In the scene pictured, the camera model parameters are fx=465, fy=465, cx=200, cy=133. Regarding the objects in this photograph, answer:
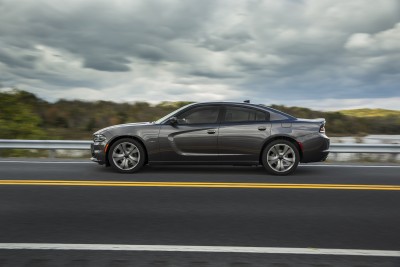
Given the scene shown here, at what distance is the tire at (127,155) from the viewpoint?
9.38 metres

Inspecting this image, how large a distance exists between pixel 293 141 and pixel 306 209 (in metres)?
3.46

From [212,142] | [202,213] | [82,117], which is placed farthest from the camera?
[82,117]

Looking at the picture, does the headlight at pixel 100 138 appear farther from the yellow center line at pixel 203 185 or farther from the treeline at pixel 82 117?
the treeline at pixel 82 117

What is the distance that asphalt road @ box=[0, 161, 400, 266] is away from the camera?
4.66m

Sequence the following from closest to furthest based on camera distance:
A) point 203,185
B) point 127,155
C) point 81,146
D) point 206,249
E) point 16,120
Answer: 1. point 206,249
2. point 203,185
3. point 127,155
4. point 81,146
5. point 16,120

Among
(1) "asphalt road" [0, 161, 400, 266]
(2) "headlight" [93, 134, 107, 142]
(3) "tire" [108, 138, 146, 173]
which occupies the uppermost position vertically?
(2) "headlight" [93, 134, 107, 142]

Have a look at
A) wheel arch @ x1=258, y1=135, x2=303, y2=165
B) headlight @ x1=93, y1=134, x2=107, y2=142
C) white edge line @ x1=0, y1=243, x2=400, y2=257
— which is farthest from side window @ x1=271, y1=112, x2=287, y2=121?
white edge line @ x1=0, y1=243, x2=400, y2=257

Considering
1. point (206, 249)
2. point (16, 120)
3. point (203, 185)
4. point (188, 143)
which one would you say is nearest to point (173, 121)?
point (188, 143)

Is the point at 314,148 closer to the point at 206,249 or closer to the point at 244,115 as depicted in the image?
the point at 244,115

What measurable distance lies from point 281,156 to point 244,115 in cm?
112

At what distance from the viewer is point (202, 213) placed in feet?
19.0

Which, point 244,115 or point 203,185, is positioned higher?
point 244,115

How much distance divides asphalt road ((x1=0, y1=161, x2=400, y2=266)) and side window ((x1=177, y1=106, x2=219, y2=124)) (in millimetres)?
1185

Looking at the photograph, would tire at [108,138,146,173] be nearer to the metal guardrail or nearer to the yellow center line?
the yellow center line
